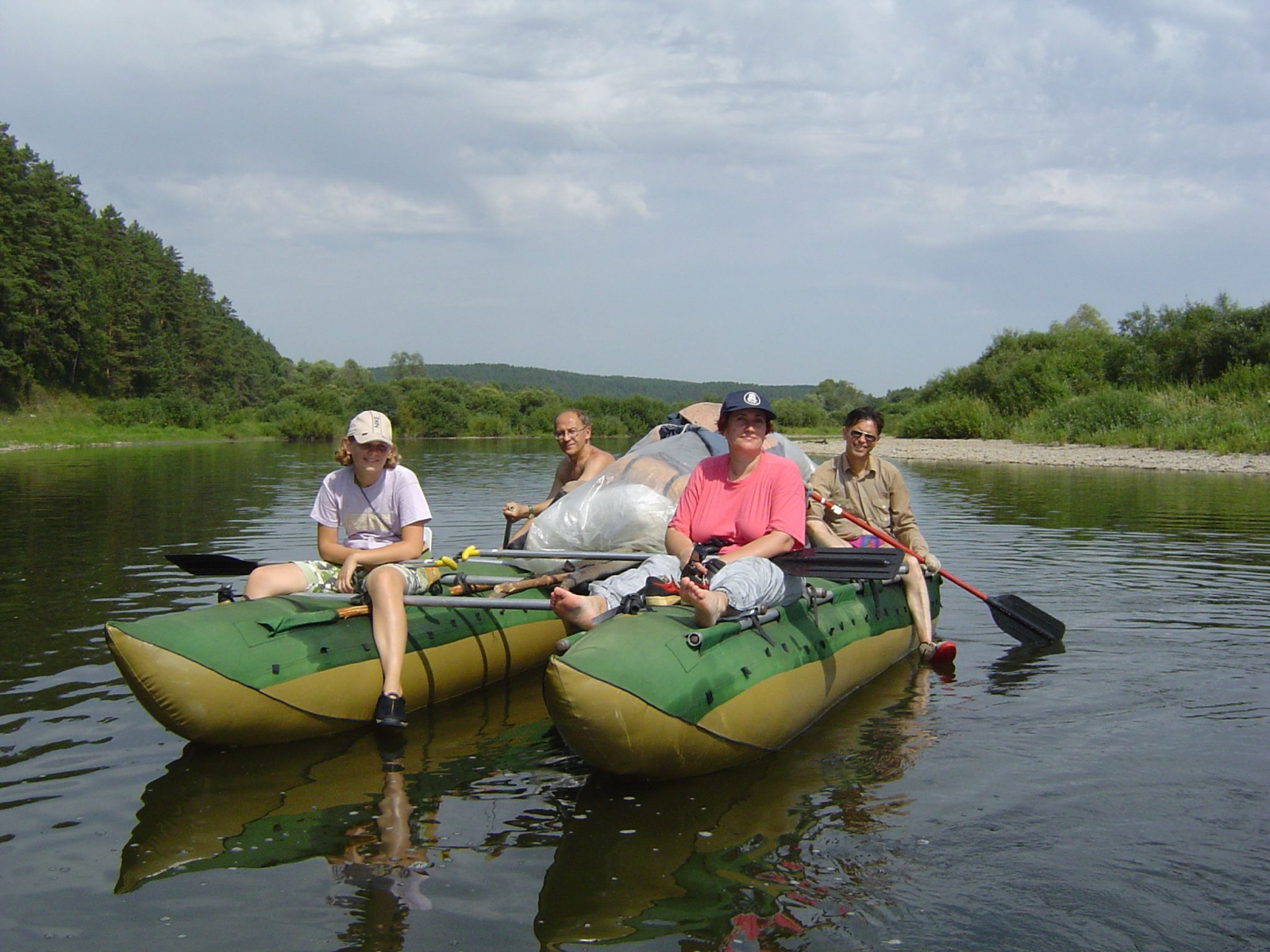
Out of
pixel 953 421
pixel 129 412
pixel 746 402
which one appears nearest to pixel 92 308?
pixel 129 412

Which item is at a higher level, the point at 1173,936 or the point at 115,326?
the point at 115,326

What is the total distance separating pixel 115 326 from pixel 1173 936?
64205mm

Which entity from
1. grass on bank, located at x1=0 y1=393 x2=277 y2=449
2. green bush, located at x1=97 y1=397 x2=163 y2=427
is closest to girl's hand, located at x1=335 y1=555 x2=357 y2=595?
grass on bank, located at x1=0 y1=393 x2=277 y2=449

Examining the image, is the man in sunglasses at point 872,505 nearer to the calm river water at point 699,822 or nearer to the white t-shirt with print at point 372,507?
the calm river water at point 699,822

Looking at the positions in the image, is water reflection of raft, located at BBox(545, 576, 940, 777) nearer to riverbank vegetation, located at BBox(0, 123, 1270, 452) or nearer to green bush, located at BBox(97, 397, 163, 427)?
riverbank vegetation, located at BBox(0, 123, 1270, 452)

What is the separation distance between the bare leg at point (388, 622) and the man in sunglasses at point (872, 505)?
299cm

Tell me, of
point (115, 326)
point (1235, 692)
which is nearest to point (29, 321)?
point (115, 326)

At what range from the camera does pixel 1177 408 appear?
103 ft

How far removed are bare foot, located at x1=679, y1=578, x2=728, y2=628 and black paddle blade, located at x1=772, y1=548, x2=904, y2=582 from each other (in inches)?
39.8

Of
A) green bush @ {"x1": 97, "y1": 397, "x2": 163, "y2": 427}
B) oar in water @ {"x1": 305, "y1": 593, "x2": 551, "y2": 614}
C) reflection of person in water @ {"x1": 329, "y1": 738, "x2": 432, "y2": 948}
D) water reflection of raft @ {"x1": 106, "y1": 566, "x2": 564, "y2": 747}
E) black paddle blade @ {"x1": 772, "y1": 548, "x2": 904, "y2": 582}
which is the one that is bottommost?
reflection of person in water @ {"x1": 329, "y1": 738, "x2": 432, "y2": 948}

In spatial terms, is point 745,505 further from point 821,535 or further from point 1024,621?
point 1024,621

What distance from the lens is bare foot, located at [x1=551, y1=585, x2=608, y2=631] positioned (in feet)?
16.6

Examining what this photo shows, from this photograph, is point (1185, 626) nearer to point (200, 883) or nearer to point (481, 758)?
point (481, 758)

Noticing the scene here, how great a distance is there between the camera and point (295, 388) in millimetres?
92812
